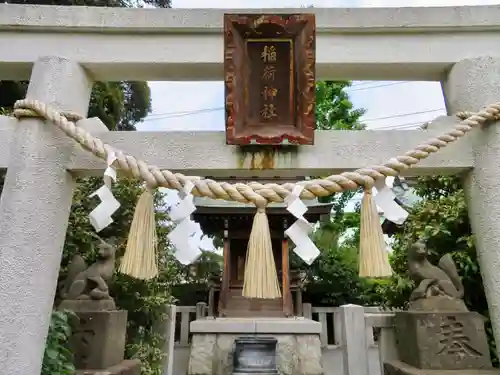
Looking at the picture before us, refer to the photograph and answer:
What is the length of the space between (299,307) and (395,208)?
7804 millimetres

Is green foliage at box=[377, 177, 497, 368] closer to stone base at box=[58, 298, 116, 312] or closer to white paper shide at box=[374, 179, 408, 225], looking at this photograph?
white paper shide at box=[374, 179, 408, 225]

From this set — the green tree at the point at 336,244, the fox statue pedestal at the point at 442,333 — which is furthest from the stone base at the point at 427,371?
the green tree at the point at 336,244

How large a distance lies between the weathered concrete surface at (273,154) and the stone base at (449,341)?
1.88 m

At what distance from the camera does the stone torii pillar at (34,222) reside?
1681mm

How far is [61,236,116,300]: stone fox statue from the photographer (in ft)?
10.6

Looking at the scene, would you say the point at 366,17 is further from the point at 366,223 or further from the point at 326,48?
the point at 366,223

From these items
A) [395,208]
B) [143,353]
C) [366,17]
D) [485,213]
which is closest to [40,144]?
[395,208]

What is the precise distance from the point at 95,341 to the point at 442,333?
2962mm

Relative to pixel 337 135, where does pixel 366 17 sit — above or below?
above

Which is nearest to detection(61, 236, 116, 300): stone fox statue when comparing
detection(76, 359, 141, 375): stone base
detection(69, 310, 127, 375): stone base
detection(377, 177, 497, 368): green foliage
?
detection(69, 310, 127, 375): stone base

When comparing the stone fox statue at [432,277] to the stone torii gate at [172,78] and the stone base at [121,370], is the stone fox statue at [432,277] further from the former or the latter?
the stone base at [121,370]

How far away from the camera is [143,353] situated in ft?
14.7

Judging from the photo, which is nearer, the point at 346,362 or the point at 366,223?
the point at 366,223

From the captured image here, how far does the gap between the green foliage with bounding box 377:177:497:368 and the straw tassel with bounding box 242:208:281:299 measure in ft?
9.88
